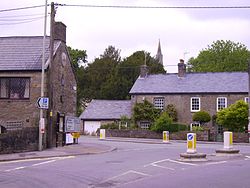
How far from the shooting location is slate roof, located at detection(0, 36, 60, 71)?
1297 inches

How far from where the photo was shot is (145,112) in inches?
2427

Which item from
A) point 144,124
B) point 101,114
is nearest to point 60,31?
point 144,124

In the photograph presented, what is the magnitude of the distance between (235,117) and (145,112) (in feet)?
39.7

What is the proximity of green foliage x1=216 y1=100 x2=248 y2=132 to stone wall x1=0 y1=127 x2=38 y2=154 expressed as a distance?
94.9 feet

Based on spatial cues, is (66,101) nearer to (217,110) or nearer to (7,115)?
(7,115)

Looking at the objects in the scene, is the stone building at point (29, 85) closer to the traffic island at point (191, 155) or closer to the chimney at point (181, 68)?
the traffic island at point (191, 155)

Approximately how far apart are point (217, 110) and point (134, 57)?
102ft

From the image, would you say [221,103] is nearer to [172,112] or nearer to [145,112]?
[172,112]

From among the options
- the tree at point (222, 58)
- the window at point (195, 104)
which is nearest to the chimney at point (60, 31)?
the window at point (195, 104)

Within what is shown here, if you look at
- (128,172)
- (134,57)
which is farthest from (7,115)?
(134,57)

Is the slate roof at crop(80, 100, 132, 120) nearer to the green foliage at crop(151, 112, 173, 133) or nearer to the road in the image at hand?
the green foliage at crop(151, 112, 173, 133)

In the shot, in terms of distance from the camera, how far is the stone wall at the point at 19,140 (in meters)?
27.7

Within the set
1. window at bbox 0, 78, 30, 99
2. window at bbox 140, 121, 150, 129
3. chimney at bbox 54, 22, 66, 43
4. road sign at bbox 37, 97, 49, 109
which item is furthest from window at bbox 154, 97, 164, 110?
road sign at bbox 37, 97, 49, 109

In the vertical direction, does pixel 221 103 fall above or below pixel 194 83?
below
